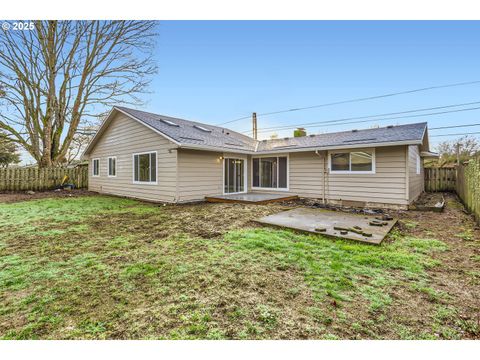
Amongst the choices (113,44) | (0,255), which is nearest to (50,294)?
(0,255)

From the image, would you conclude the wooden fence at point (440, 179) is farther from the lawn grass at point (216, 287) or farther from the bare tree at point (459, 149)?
the lawn grass at point (216, 287)

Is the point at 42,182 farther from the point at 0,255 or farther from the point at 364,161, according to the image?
the point at 364,161

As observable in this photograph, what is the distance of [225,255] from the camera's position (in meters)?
3.57

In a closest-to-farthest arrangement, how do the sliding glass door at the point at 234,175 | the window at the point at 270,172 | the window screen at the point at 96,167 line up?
the sliding glass door at the point at 234,175, the window at the point at 270,172, the window screen at the point at 96,167

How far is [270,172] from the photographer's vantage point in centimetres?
1110

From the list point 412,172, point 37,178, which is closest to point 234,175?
point 412,172

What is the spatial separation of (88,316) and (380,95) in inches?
997

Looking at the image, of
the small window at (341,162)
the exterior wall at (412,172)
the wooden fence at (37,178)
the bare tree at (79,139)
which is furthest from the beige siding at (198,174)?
the wooden fence at (37,178)

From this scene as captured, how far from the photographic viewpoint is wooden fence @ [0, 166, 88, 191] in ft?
41.0

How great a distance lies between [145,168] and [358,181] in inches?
327

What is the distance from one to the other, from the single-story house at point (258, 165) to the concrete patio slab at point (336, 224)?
107 inches

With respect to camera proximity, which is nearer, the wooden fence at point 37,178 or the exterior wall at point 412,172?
the exterior wall at point 412,172

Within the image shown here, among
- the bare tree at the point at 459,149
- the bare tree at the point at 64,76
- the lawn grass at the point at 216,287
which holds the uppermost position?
the bare tree at the point at 64,76

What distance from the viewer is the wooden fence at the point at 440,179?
13384 mm
